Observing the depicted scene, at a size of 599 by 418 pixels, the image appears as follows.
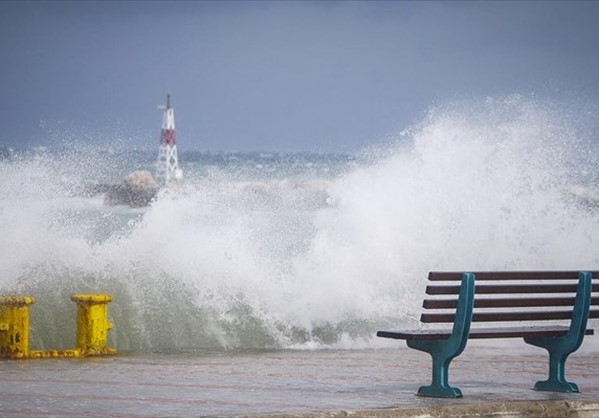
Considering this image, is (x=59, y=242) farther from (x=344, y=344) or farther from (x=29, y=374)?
(x=29, y=374)

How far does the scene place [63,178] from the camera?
787 inches

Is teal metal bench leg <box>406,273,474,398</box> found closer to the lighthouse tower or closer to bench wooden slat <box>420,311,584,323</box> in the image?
bench wooden slat <box>420,311,584,323</box>

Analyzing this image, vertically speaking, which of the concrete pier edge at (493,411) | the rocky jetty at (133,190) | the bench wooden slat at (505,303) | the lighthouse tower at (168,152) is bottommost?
the concrete pier edge at (493,411)

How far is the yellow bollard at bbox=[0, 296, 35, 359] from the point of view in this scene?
40.3 feet

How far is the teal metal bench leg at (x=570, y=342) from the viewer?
420 inches

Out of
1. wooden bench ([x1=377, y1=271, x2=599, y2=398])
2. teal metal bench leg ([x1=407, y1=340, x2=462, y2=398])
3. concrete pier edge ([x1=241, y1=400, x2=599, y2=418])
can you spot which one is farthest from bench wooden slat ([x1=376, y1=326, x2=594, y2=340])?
concrete pier edge ([x1=241, y1=400, x2=599, y2=418])

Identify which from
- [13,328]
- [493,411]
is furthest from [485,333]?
[13,328]

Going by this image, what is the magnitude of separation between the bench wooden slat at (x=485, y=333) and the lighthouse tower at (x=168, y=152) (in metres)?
79.0

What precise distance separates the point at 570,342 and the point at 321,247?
7.90 metres

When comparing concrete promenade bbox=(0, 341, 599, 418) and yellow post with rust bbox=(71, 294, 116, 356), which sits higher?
yellow post with rust bbox=(71, 294, 116, 356)

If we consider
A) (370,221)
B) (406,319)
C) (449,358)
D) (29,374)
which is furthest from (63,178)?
(449,358)

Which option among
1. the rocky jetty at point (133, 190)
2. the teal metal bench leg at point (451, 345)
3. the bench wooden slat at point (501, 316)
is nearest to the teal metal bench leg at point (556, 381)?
the bench wooden slat at point (501, 316)

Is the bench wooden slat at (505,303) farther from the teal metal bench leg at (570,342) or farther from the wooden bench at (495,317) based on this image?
the teal metal bench leg at (570,342)

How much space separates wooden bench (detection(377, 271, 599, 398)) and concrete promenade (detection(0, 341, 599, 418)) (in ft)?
0.74
